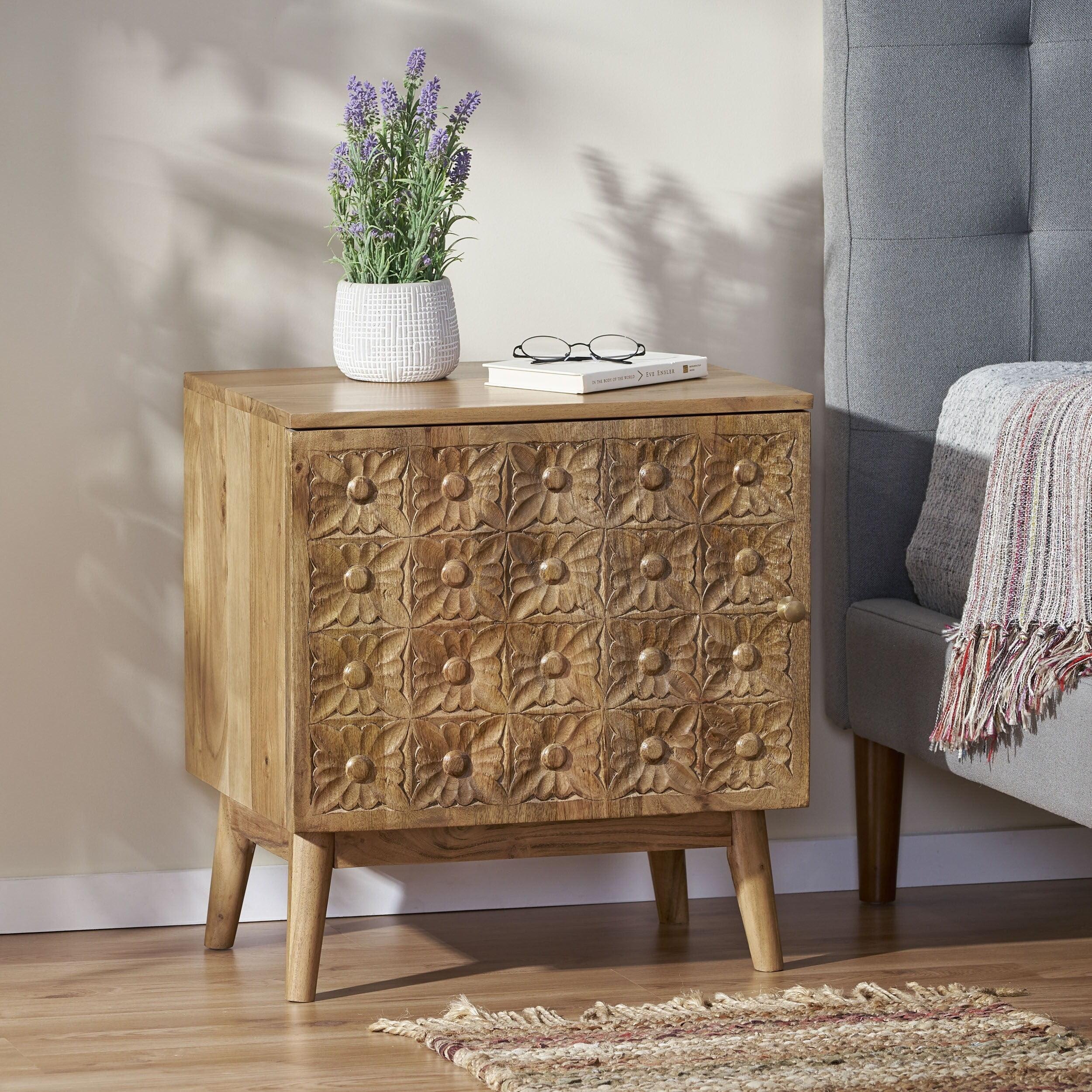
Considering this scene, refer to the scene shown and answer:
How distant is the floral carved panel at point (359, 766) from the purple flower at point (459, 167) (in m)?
0.64

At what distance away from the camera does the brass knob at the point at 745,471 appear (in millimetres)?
1919

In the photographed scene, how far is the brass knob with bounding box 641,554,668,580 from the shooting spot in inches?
75.1

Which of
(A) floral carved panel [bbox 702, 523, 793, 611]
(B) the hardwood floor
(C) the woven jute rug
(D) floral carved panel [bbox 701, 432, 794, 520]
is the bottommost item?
(B) the hardwood floor

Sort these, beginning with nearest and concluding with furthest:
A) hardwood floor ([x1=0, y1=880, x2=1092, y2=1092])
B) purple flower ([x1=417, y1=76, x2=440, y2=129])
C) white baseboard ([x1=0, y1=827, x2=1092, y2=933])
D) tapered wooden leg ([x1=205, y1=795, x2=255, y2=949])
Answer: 1. hardwood floor ([x1=0, y1=880, x2=1092, y2=1092])
2. purple flower ([x1=417, y1=76, x2=440, y2=129])
3. tapered wooden leg ([x1=205, y1=795, x2=255, y2=949])
4. white baseboard ([x1=0, y1=827, x2=1092, y2=933])

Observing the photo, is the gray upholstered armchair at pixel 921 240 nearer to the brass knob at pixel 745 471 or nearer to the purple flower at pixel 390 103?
the brass knob at pixel 745 471

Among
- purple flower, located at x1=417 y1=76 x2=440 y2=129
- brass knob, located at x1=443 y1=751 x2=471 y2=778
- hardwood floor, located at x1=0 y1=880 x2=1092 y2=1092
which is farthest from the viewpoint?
purple flower, located at x1=417 y1=76 x2=440 y2=129

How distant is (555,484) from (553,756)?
0.30m

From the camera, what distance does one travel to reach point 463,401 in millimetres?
1904

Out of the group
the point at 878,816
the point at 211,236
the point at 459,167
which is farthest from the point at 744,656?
the point at 211,236

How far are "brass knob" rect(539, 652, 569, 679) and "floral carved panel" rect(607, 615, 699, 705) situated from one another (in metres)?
0.05

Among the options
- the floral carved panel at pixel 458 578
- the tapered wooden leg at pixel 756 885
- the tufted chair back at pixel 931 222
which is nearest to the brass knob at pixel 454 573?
the floral carved panel at pixel 458 578

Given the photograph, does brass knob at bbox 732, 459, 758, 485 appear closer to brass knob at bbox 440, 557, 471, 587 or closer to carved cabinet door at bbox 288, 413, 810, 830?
carved cabinet door at bbox 288, 413, 810, 830

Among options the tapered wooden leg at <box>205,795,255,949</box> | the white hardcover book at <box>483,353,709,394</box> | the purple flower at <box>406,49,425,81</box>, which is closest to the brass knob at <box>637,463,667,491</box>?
the white hardcover book at <box>483,353,709,394</box>

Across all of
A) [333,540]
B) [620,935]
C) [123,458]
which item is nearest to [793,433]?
[333,540]
